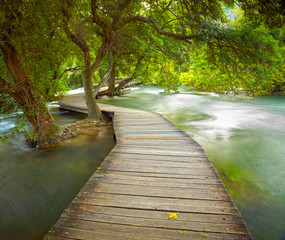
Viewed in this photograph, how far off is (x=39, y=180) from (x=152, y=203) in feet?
12.0

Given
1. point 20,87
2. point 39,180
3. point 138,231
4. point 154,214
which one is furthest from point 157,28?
point 39,180

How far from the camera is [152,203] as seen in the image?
2428 mm

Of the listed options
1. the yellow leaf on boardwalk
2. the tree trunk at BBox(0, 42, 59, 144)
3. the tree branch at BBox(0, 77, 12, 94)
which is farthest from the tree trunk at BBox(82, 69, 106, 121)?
the yellow leaf on boardwalk

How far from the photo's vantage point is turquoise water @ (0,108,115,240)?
320 centimetres

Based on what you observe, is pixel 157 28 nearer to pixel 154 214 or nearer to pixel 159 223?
pixel 154 214

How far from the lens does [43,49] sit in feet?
14.5

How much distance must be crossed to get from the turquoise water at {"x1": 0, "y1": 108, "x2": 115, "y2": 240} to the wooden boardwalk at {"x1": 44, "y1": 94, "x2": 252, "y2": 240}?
144cm

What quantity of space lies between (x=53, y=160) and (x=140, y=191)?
3.95 meters

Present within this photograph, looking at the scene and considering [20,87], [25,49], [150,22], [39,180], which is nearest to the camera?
[25,49]

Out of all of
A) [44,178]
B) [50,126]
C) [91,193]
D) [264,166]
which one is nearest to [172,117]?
[264,166]

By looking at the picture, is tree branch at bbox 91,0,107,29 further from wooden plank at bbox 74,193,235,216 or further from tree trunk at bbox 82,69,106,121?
wooden plank at bbox 74,193,235,216

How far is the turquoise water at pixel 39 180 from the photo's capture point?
320 centimetres

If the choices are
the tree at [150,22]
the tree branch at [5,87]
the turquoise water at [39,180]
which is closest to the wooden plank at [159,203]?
the turquoise water at [39,180]

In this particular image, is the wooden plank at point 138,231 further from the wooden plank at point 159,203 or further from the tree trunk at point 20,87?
the tree trunk at point 20,87
